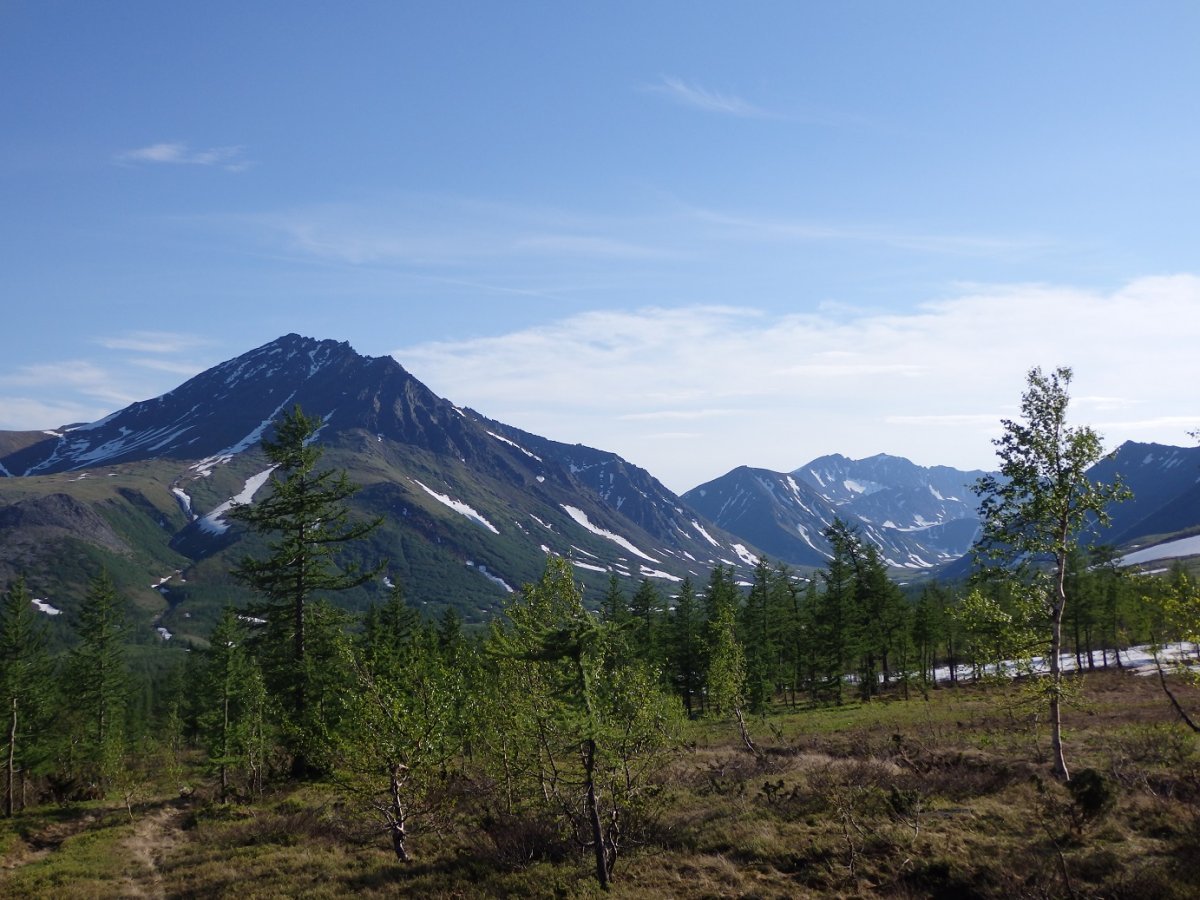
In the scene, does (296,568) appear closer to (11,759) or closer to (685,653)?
(11,759)

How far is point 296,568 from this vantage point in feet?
105

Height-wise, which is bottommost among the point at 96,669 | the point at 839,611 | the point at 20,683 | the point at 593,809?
the point at 96,669

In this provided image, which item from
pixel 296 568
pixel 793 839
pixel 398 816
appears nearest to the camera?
pixel 793 839

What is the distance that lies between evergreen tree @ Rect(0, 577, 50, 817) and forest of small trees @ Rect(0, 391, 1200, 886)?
17 centimetres

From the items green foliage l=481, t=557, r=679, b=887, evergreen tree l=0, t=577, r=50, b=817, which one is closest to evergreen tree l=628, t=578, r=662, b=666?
green foliage l=481, t=557, r=679, b=887

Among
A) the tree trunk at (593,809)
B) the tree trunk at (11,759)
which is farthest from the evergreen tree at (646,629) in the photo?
the tree trunk at (11,759)

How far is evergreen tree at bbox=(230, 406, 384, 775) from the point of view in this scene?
30.8 metres

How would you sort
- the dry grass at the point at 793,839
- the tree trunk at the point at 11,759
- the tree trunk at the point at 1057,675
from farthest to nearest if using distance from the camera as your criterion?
the tree trunk at the point at 11,759
the tree trunk at the point at 1057,675
the dry grass at the point at 793,839

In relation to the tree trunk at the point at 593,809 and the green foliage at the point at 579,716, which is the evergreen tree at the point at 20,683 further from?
the tree trunk at the point at 593,809

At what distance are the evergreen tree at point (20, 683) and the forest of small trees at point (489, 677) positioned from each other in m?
0.17

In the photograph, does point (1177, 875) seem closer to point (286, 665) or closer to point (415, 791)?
point (415, 791)

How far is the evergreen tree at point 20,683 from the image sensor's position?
3716 centimetres

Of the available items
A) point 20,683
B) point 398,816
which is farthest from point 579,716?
point 20,683

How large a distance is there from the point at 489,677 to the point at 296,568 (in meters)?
12.6
